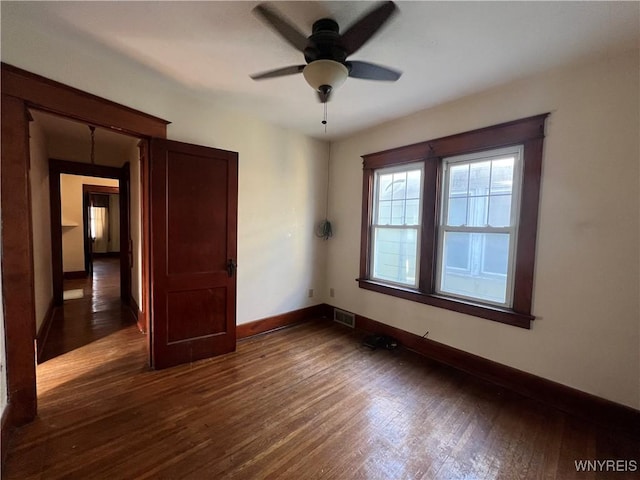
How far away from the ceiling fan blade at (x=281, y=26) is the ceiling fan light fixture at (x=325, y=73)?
127 millimetres

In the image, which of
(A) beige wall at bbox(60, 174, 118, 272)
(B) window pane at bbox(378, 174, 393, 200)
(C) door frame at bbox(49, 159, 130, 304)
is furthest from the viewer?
(A) beige wall at bbox(60, 174, 118, 272)

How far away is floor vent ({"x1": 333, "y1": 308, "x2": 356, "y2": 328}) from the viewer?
3.72 m

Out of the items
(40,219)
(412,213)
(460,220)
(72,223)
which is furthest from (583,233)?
(72,223)

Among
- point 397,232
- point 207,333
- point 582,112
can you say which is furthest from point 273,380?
point 582,112

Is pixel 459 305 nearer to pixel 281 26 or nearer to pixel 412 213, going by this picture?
pixel 412 213

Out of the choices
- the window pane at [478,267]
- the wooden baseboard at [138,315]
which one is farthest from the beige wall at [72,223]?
the window pane at [478,267]

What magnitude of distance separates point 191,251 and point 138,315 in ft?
5.65

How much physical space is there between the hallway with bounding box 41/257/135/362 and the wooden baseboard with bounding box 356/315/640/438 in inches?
144

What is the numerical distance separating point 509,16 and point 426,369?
2838mm

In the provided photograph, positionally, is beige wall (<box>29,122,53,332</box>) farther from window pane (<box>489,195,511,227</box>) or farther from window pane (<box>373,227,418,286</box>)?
window pane (<box>489,195,511,227</box>)

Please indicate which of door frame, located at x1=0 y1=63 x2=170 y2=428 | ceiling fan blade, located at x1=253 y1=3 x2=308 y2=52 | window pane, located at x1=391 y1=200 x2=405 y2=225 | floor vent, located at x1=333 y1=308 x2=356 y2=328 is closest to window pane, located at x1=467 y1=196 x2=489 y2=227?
window pane, located at x1=391 y1=200 x2=405 y2=225

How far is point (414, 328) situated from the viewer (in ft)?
10.0

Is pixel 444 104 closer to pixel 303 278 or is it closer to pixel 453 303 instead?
pixel 453 303

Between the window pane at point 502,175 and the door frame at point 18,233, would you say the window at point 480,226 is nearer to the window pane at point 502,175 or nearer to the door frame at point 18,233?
the window pane at point 502,175
